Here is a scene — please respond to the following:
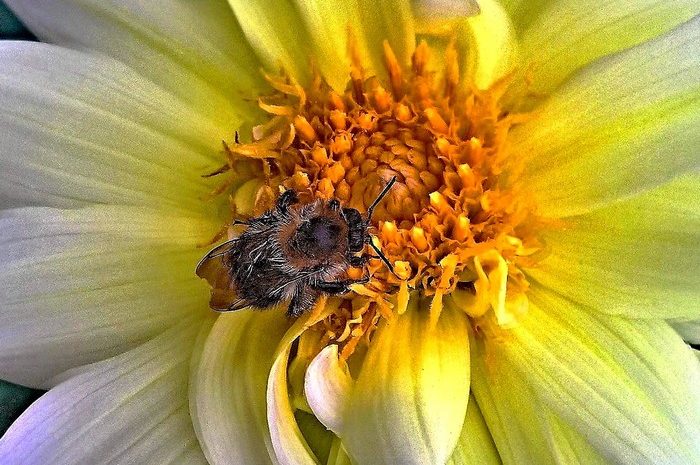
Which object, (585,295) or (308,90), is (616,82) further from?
(308,90)

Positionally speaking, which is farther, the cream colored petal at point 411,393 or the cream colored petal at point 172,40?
the cream colored petal at point 172,40

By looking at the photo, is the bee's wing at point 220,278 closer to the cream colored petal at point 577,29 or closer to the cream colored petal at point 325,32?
the cream colored petal at point 325,32

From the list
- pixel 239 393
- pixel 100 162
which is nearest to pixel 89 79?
pixel 100 162

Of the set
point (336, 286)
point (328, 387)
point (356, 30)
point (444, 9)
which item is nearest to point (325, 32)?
point (356, 30)

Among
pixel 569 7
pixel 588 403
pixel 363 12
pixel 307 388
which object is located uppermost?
pixel 363 12

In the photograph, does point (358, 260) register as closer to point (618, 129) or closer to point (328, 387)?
point (328, 387)

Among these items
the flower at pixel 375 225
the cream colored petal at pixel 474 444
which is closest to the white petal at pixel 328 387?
the flower at pixel 375 225

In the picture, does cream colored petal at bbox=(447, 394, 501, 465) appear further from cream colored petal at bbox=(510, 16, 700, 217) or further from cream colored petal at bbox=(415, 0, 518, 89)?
cream colored petal at bbox=(415, 0, 518, 89)
